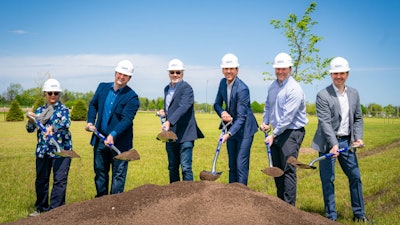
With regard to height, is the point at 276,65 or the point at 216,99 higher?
the point at 276,65

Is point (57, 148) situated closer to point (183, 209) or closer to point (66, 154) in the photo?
point (66, 154)

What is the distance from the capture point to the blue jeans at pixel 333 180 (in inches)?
245

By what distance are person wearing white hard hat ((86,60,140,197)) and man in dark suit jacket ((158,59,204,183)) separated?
66 cm

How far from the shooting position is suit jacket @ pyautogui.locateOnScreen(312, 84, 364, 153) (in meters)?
6.12

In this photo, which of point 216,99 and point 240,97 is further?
point 216,99

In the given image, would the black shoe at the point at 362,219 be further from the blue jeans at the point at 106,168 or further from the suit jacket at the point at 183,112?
the blue jeans at the point at 106,168

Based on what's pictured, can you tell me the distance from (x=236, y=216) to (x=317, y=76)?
17.9 metres

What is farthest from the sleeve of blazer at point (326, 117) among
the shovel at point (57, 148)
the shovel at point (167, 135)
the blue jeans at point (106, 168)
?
the shovel at point (57, 148)

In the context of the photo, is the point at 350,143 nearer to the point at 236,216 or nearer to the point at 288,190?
the point at 288,190

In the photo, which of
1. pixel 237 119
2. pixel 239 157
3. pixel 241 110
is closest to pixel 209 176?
pixel 239 157

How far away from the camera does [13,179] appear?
1050 cm

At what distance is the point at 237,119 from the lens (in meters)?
6.62

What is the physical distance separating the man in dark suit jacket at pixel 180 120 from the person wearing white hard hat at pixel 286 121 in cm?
135

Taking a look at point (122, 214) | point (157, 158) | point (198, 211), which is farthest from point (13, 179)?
point (198, 211)
